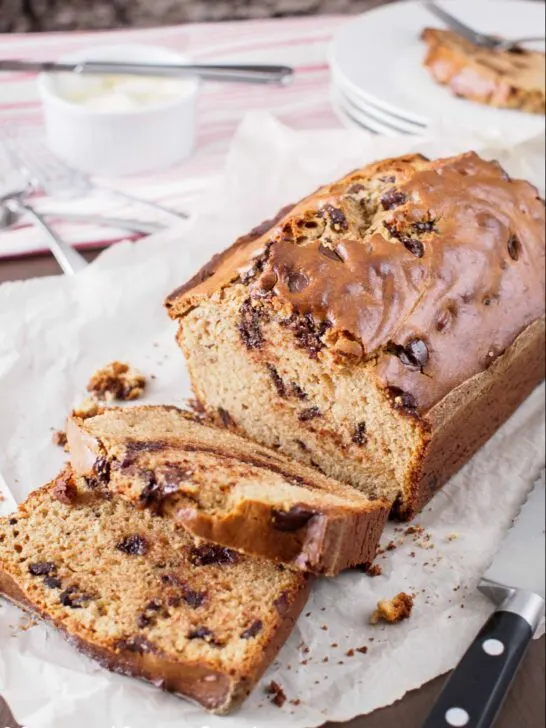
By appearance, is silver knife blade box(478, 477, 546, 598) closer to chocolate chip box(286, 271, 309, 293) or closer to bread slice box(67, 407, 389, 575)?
bread slice box(67, 407, 389, 575)

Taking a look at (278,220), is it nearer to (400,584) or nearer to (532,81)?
(400,584)

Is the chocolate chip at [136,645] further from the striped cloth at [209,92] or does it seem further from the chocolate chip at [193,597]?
the striped cloth at [209,92]

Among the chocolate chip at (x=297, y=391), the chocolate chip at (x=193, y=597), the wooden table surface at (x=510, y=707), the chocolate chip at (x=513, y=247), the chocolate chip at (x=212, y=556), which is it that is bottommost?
the wooden table surface at (x=510, y=707)

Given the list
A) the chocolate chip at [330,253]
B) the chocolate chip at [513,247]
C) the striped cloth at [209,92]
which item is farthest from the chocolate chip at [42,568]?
the striped cloth at [209,92]

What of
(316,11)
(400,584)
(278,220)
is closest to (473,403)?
(400,584)

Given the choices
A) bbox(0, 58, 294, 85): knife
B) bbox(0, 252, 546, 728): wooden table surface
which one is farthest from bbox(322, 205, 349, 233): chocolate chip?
bbox(0, 58, 294, 85): knife

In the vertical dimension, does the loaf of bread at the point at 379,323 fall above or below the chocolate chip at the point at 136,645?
above
